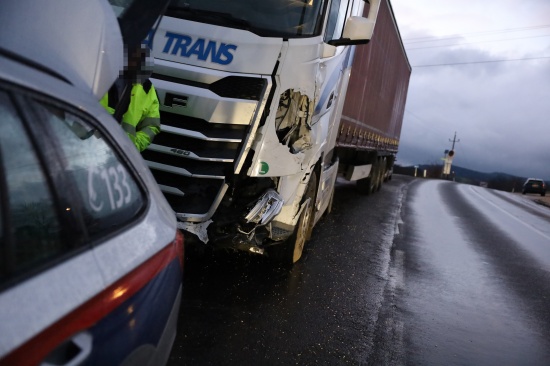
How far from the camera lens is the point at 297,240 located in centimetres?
568

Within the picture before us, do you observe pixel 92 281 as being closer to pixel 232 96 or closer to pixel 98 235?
pixel 98 235

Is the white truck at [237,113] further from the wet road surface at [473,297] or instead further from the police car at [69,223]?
the police car at [69,223]

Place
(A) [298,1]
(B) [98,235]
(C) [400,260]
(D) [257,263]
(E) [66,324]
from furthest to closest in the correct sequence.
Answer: (C) [400,260], (D) [257,263], (A) [298,1], (B) [98,235], (E) [66,324]

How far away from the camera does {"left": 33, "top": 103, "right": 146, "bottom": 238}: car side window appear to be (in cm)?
157

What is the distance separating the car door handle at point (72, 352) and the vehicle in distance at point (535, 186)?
158 ft

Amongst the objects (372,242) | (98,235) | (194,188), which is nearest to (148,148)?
(194,188)

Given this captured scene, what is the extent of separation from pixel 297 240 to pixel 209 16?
7.97 feet

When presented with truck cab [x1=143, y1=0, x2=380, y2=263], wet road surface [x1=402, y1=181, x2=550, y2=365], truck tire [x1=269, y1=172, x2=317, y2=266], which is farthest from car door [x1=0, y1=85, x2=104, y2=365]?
truck tire [x1=269, y1=172, x2=317, y2=266]

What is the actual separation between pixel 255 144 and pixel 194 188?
0.62 m

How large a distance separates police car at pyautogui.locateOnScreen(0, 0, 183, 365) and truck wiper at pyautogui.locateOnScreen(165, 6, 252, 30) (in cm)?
274

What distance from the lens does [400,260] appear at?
721cm

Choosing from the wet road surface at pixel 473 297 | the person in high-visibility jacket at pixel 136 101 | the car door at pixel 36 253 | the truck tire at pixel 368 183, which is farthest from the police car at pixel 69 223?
the truck tire at pixel 368 183

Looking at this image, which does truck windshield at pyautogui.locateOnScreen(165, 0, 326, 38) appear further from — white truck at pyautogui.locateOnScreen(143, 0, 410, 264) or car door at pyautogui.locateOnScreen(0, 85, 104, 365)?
car door at pyautogui.locateOnScreen(0, 85, 104, 365)

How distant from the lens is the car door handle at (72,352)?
49.8 inches
